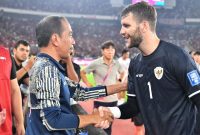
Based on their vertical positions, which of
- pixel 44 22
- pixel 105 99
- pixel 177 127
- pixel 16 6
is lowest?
pixel 105 99

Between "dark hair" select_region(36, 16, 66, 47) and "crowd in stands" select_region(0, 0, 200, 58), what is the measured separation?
36.3 metres

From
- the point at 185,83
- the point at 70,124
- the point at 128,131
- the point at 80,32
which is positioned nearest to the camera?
the point at 70,124

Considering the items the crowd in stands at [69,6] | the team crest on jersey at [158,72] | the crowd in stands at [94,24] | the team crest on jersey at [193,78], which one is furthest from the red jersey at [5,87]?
the crowd in stands at [69,6]

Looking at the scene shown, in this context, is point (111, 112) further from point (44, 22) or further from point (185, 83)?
point (44, 22)

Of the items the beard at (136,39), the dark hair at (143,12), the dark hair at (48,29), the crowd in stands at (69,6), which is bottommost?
the beard at (136,39)

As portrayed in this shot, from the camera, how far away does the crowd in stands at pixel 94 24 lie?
1585 inches

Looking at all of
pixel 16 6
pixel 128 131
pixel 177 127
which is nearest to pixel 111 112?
pixel 177 127

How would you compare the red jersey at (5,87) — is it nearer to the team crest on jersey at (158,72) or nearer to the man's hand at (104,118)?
the man's hand at (104,118)

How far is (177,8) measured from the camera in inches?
1762

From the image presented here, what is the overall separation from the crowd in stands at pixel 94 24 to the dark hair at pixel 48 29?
119 feet

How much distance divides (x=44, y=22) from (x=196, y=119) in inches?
57.9

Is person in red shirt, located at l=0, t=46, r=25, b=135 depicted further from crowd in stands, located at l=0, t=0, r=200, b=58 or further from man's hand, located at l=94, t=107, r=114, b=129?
crowd in stands, located at l=0, t=0, r=200, b=58

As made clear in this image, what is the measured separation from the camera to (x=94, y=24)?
45438 millimetres

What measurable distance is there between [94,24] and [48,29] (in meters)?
43.2
